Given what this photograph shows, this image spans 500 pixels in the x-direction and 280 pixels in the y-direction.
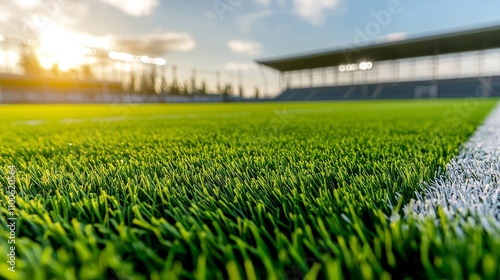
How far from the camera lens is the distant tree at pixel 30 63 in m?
28.7

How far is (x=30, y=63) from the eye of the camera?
30203 millimetres

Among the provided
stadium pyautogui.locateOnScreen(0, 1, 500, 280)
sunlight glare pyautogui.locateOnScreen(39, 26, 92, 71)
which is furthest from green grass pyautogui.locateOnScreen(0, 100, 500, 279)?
sunlight glare pyautogui.locateOnScreen(39, 26, 92, 71)

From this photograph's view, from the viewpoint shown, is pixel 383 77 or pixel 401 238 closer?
pixel 401 238

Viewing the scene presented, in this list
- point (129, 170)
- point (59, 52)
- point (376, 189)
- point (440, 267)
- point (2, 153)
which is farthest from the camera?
point (59, 52)

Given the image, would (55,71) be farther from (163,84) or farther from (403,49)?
(403,49)

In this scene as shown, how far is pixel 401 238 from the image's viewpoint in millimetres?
378

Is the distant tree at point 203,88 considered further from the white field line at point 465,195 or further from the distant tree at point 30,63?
the white field line at point 465,195

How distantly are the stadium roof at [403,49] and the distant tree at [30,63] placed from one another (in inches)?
876

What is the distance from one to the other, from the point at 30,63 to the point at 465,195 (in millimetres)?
38066

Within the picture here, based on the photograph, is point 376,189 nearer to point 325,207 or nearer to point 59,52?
point 325,207

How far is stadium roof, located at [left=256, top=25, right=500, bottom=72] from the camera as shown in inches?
882

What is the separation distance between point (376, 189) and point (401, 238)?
0.24m

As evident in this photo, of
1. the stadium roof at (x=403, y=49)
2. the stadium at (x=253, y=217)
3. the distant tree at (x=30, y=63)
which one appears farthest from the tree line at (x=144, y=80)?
the stadium at (x=253, y=217)

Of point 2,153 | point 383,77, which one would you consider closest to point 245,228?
point 2,153
